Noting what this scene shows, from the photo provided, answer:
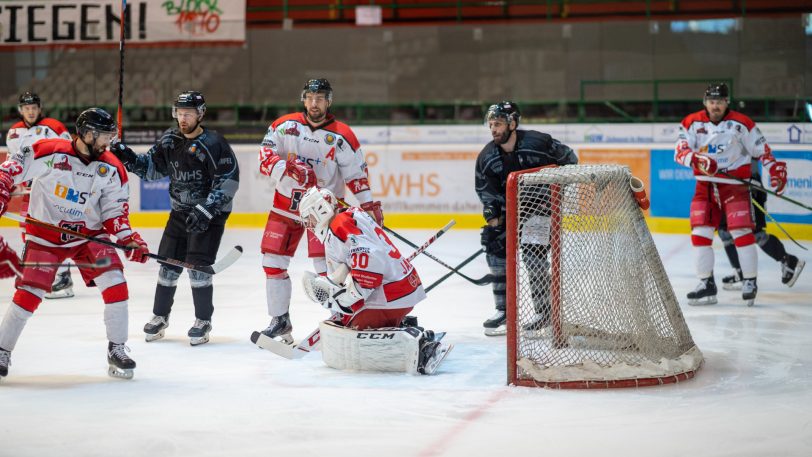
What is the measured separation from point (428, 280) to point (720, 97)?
2287mm

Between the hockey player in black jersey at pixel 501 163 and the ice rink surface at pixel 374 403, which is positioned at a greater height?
the hockey player in black jersey at pixel 501 163

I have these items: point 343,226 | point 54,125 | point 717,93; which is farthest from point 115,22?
point 343,226

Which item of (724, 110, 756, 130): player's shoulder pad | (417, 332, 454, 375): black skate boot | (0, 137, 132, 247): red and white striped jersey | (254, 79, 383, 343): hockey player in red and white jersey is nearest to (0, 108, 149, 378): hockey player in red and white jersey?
(0, 137, 132, 247): red and white striped jersey

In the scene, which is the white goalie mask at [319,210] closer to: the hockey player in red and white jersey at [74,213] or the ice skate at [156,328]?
the hockey player in red and white jersey at [74,213]

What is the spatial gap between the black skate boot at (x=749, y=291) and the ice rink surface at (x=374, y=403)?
43 cm

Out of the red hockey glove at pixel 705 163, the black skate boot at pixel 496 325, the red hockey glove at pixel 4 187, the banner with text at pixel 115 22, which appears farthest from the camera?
the banner with text at pixel 115 22

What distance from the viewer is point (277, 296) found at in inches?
205

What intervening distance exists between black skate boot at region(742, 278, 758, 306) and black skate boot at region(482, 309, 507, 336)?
169 cm

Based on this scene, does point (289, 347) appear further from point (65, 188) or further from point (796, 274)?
point (796, 274)

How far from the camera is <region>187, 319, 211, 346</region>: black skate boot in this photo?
5.18 meters

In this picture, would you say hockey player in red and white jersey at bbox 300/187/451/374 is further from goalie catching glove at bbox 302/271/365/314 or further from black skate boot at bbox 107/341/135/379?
black skate boot at bbox 107/341/135/379

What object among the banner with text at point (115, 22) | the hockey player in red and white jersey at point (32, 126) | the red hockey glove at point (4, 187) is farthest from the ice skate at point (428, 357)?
the banner with text at point (115, 22)

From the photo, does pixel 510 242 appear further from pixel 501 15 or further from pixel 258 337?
pixel 501 15

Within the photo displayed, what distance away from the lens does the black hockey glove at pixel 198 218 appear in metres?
5.07
